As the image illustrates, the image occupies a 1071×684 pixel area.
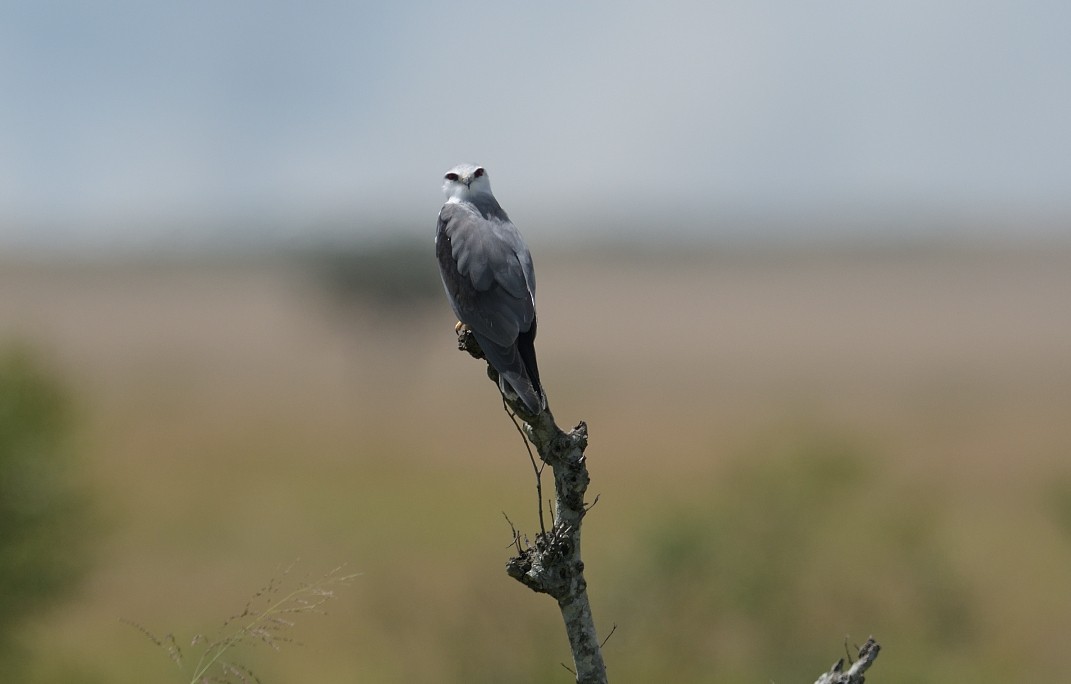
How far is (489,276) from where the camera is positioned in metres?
7.42

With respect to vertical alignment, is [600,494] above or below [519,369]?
above

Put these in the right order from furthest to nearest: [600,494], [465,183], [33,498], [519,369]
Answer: [33,498]
[600,494]
[465,183]
[519,369]

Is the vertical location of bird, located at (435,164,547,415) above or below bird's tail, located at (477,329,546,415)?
above

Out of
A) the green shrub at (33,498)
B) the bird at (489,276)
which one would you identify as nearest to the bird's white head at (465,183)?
the bird at (489,276)

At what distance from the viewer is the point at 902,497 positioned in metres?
25.8

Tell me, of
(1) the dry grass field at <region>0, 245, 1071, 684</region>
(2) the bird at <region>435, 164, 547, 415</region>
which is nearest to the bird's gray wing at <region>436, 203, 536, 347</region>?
(2) the bird at <region>435, 164, 547, 415</region>

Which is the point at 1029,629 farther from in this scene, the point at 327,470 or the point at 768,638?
the point at 327,470

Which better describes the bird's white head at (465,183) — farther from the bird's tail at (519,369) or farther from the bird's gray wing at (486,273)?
the bird's tail at (519,369)

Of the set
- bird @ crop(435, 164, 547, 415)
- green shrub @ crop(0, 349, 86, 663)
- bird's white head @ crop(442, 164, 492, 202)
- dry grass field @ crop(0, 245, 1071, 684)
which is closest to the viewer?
bird @ crop(435, 164, 547, 415)

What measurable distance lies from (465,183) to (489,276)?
159 centimetres

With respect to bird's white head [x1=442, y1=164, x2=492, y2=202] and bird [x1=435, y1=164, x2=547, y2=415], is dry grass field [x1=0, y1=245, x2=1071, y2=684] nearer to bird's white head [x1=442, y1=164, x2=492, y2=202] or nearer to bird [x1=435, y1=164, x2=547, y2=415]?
bird [x1=435, y1=164, x2=547, y2=415]

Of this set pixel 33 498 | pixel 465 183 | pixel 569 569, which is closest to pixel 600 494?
pixel 465 183

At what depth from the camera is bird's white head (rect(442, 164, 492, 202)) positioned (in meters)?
8.73

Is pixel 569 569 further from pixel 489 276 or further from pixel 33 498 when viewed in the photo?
pixel 33 498
